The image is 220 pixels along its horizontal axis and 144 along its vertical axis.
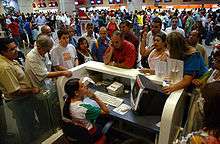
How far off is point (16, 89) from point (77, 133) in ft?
3.18

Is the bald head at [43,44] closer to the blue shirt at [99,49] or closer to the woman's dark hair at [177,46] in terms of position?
the blue shirt at [99,49]

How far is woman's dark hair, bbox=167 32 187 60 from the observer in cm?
227

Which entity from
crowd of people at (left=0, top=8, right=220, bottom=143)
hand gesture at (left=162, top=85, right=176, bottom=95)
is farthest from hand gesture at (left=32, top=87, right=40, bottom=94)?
hand gesture at (left=162, top=85, right=176, bottom=95)

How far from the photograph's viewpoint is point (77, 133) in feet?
6.99

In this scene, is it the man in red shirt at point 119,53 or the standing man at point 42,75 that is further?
the man in red shirt at point 119,53

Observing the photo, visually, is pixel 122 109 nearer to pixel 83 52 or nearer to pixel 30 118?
pixel 30 118

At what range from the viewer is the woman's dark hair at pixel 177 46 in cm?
227

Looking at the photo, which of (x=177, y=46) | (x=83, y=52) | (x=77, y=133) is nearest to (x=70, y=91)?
(x=77, y=133)

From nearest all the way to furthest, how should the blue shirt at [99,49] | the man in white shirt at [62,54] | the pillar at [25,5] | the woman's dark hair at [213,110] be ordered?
1. the woman's dark hair at [213,110]
2. the man in white shirt at [62,54]
3. the blue shirt at [99,49]
4. the pillar at [25,5]

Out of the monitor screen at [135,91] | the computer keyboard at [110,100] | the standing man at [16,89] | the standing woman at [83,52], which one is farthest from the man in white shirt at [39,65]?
the standing woman at [83,52]

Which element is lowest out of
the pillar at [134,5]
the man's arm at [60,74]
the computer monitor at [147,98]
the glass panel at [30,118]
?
the glass panel at [30,118]

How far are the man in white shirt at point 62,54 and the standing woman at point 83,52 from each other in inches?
13.9

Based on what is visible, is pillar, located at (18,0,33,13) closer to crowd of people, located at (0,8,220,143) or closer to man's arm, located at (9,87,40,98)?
crowd of people, located at (0,8,220,143)

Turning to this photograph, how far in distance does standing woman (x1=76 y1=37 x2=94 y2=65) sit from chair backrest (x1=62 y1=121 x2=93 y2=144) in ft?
6.22
